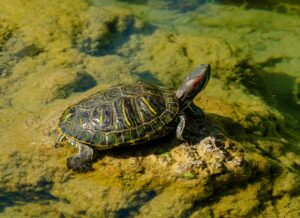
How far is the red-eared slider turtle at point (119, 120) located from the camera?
444 centimetres

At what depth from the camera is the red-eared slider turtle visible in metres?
4.44

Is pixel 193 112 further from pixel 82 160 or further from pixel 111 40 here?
pixel 111 40

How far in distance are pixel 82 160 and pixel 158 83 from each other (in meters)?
2.02

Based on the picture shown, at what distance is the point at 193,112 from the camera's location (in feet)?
16.1

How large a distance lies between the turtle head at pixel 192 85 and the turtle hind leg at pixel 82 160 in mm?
1124

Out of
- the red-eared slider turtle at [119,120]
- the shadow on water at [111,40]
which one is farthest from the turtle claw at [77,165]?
the shadow on water at [111,40]

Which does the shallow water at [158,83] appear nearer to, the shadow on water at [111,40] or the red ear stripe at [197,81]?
the shadow on water at [111,40]

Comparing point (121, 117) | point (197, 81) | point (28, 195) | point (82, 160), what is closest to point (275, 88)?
point (197, 81)

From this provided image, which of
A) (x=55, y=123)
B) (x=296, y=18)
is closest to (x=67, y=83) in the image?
(x=55, y=123)

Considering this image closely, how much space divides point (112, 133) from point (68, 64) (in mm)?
2198

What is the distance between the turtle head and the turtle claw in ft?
3.99

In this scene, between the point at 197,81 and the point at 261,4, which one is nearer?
the point at 197,81

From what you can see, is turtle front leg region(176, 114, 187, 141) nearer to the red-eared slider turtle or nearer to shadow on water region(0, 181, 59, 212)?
the red-eared slider turtle

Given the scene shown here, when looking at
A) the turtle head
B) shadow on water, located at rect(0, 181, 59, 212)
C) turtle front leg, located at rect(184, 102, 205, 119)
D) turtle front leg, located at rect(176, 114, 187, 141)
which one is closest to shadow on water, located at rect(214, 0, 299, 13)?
the turtle head
